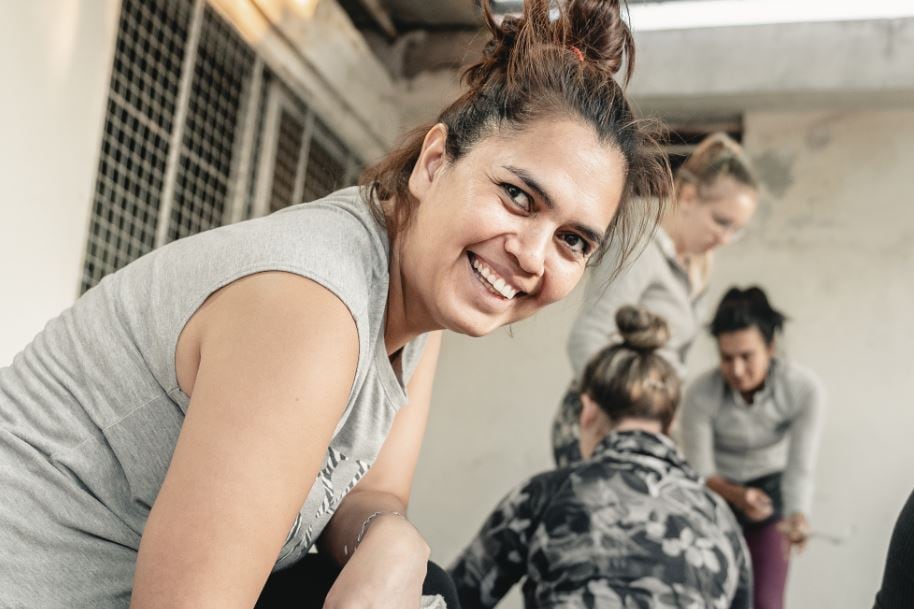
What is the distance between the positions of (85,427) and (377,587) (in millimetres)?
318

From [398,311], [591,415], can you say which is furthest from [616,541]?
[398,311]

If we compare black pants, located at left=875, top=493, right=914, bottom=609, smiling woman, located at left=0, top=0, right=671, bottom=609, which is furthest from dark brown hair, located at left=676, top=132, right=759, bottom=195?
black pants, located at left=875, top=493, right=914, bottom=609

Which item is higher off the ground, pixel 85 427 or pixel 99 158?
pixel 99 158

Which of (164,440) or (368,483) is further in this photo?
(368,483)

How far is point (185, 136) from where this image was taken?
152 inches

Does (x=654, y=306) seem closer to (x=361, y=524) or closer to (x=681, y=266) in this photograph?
(x=681, y=266)

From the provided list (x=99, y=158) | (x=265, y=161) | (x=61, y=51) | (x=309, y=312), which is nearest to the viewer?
(x=309, y=312)

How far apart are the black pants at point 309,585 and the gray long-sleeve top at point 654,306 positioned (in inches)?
120

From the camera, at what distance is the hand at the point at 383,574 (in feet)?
3.43

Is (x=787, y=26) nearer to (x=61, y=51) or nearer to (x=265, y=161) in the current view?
(x=265, y=161)

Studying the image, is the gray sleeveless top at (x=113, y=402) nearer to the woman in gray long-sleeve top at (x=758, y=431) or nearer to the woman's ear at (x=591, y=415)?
the woman's ear at (x=591, y=415)

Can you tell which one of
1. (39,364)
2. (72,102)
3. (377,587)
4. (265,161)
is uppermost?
(265,161)

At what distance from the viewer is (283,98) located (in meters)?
4.52

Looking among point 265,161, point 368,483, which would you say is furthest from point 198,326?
point 265,161
